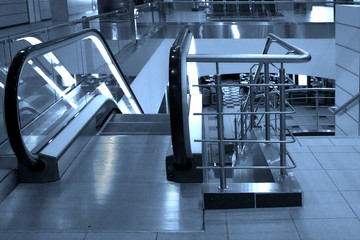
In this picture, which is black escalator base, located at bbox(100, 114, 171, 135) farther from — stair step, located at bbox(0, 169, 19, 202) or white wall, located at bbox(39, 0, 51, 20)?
white wall, located at bbox(39, 0, 51, 20)

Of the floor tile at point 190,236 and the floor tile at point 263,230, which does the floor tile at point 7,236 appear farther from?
the floor tile at point 263,230

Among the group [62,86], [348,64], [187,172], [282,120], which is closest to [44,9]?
[348,64]

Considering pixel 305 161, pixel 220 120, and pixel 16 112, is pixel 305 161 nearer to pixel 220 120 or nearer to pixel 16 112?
pixel 220 120

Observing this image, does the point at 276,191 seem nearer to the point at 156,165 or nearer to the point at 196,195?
the point at 196,195

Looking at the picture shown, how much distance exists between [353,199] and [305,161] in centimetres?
81

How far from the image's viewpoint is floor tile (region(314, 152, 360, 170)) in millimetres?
3576

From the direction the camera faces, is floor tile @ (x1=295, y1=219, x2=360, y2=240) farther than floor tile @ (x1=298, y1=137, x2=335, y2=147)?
No

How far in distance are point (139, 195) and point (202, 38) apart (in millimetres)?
11398

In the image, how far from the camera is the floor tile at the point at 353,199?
9.11 ft

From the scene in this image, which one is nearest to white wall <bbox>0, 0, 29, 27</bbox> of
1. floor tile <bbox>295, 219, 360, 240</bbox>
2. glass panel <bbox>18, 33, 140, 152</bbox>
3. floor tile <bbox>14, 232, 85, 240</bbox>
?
Result: glass panel <bbox>18, 33, 140, 152</bbox>

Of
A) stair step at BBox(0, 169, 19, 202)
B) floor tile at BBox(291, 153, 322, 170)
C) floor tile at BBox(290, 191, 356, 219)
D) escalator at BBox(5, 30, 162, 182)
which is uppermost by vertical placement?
escalator at BBox(5, 30, 162, 182)

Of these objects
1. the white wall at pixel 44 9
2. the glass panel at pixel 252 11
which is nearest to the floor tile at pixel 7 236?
the glass panel at pixel 252 11

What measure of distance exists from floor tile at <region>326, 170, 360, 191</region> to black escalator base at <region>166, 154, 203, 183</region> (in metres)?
0.91

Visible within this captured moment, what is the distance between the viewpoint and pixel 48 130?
3863mm
